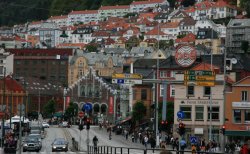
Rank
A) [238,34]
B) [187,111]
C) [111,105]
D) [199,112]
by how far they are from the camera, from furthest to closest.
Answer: [238,34] → [111,105] → [187,111] → [199,112]

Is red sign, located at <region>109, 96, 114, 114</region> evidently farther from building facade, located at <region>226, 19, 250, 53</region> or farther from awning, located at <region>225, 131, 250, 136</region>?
building facade, located at <region>226, 19, 250, 53</region>

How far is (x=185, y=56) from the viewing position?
2266 inches

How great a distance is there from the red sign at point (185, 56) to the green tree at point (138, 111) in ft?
122

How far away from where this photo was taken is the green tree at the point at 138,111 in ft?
315

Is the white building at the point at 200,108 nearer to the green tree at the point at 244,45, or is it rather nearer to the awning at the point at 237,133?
the awning at the point at 237,133

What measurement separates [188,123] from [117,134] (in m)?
17.3

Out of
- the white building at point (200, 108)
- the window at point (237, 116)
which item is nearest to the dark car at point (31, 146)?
the white building at point (200, 108)

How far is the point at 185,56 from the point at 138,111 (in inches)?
1541

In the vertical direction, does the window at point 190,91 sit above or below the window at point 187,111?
above

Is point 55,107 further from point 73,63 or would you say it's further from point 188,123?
point 188,123

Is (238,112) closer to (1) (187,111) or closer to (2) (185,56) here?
(1) (187,111)

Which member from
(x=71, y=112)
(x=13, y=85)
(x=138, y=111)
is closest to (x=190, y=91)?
(x=138, y=111)

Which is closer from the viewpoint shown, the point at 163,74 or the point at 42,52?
the point at 163,74

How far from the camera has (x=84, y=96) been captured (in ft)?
448
